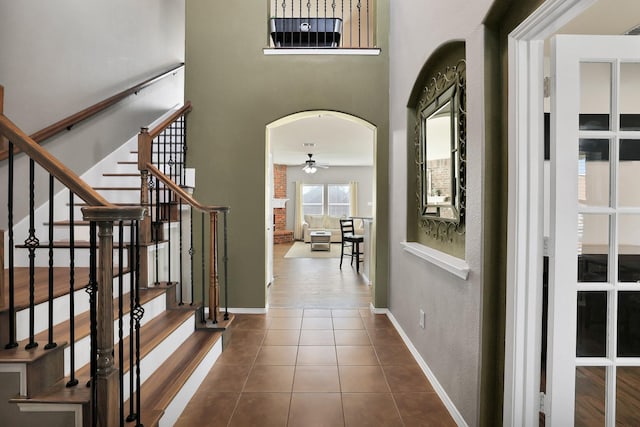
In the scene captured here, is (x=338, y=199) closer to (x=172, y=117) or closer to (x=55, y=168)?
(x=172, y=117)

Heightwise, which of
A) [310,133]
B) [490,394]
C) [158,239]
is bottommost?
[490,394]

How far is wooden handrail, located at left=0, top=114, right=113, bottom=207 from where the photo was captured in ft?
4.84

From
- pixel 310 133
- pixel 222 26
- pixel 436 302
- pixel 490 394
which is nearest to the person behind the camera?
pixel 490 394

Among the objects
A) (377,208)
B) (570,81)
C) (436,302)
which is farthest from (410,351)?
(570,81)

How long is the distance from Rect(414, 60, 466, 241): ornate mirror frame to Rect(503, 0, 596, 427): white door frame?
56cm

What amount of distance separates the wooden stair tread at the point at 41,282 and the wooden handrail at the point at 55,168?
2.36 ft

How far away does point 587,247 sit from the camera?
5.08 feet

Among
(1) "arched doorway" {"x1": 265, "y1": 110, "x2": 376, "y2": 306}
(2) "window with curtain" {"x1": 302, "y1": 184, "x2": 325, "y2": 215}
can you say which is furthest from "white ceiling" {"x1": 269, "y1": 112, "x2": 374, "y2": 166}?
(2) "window with curtain" {"x1": 302, "y1": 184, "x2": 325, "y2": 215}

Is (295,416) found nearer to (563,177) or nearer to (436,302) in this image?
(436,302)

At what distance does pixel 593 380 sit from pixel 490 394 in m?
0.53

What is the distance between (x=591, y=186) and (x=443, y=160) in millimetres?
1026

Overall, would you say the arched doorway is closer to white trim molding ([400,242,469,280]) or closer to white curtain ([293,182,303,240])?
white curtain ([293,182,303,240])

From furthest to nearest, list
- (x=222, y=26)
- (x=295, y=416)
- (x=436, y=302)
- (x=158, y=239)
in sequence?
1. (x=222, y=26)
2. (x=158, y=239)
3. (x=436, y=302)
4. (x=295, y=416)

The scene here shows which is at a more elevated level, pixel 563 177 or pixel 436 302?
pixel 563 177
